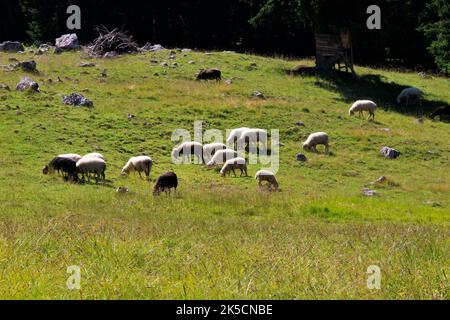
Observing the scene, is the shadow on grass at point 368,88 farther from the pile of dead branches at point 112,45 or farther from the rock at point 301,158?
the rock at point 301,158

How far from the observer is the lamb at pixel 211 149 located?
26578 millimetres

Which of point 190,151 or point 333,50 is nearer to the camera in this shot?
point 190,151

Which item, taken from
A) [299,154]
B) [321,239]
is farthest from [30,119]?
[321,239]

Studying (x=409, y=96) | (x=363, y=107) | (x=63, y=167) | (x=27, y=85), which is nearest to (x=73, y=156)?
(x=63, y=167)

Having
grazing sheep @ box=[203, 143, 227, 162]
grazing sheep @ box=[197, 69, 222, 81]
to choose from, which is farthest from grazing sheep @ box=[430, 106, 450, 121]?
grazing sheep @ box=[203, 143, 227, 162]

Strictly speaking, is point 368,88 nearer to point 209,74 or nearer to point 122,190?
point 209,74

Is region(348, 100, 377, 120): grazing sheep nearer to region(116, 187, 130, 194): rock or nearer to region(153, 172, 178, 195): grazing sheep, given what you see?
region(153, 172, 178, 195): grazing sheep

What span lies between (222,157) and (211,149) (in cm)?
131

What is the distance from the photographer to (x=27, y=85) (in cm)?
3222

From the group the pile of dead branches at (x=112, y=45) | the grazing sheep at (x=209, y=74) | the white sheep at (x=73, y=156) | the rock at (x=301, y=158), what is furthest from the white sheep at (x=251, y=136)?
the pile of dead branches at (x=112, y=45)

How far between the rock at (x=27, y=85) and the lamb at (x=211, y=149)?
32.4 feet

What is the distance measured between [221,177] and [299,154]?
450cm

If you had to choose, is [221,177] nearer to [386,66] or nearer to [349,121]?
[349,121]

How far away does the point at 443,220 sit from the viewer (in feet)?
63.0
